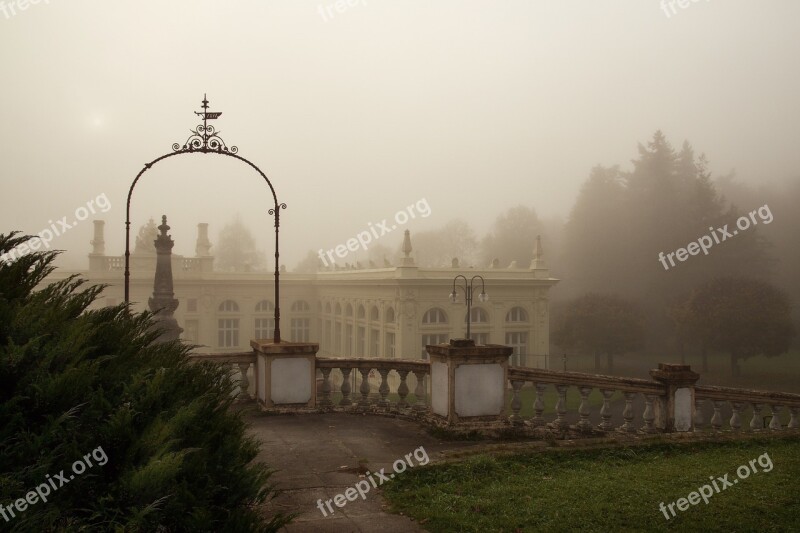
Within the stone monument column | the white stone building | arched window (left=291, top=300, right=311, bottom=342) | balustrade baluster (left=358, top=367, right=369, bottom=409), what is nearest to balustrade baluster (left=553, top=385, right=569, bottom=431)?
balustrade baluster (left=358, top=367, right=369, bottom=409)

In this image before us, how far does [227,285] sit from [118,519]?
5274 cm

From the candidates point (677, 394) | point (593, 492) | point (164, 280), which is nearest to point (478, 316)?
point (164, 280)

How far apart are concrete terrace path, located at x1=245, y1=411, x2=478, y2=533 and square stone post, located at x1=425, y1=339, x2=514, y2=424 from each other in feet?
1.90

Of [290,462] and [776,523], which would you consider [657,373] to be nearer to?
[776,523]

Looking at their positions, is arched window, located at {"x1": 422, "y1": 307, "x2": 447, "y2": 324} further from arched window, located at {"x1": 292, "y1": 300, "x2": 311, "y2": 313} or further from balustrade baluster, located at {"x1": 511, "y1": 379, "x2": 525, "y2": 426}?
balustrade baluster, located at {"x1": 511, "y1": 379, "x2": 525, "y2": 426}

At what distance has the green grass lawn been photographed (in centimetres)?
534

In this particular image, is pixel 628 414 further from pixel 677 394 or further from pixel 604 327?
pixel 604 327

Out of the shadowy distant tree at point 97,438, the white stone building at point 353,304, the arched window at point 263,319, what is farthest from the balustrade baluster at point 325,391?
the arched window at point 263,319

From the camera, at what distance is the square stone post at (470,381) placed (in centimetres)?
896

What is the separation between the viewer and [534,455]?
23.9ft

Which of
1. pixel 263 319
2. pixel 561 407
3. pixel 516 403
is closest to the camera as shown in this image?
pixel 516 403

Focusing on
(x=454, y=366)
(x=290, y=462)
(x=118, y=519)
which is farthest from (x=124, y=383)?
(x=454, y=366)

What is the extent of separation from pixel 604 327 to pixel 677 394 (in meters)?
40.3

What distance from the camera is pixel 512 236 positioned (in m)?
72.8
